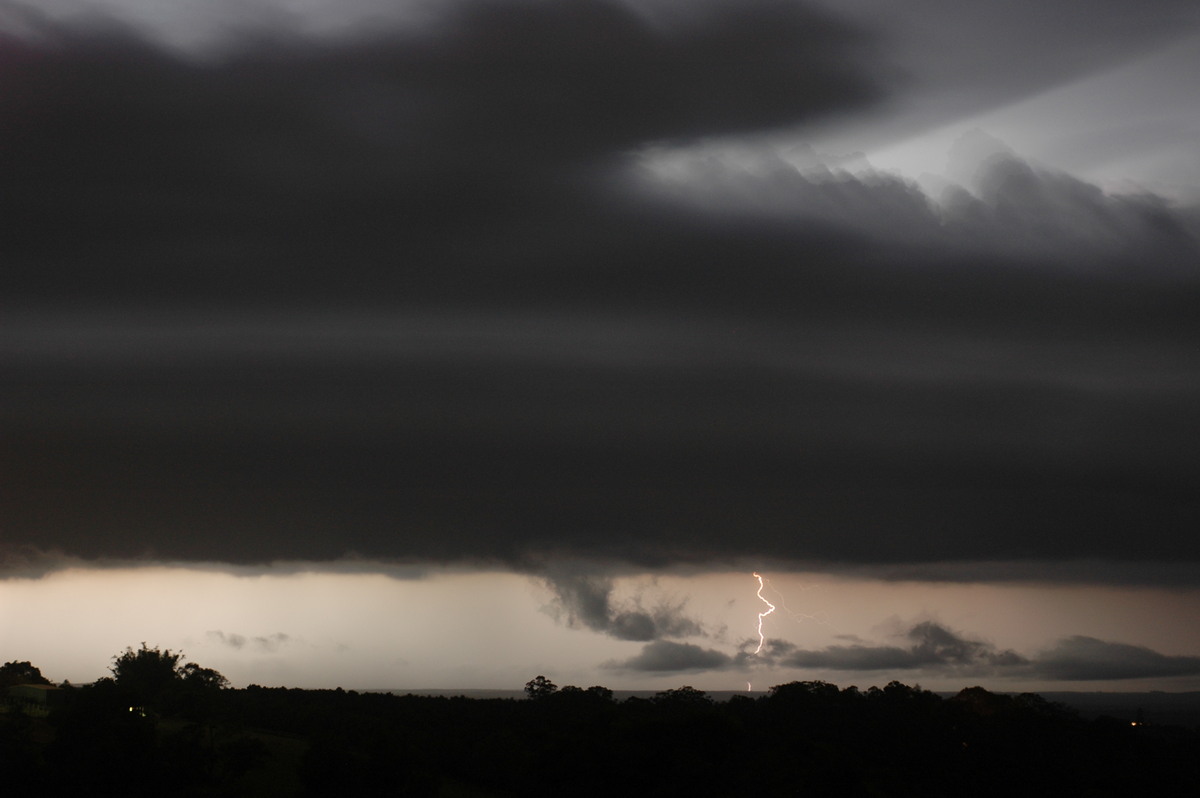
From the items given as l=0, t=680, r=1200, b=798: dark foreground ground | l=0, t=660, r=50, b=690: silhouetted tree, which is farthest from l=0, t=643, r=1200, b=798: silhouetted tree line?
l=0, t=660, r=50, b=690: silhouetted tree

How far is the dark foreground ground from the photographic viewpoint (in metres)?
75.2

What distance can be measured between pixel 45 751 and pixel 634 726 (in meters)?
41.5

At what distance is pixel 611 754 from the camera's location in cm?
8488

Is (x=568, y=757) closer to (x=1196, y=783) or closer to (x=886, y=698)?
(x=1196, y=783)

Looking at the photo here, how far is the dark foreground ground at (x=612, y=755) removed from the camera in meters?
75.2

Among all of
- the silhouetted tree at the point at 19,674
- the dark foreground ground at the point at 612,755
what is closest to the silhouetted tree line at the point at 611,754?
the dark foreground ground at the point at 612,755

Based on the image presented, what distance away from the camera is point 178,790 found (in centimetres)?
7481

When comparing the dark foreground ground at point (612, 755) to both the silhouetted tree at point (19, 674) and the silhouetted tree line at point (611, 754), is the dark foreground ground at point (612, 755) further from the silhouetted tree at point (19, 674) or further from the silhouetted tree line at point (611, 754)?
the silhouetted tree at point (19, 674)

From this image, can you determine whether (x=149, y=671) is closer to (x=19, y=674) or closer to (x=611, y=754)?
(x=19, y=674)

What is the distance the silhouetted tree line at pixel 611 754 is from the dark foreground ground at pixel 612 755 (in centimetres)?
16

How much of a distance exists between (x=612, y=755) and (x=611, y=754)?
111 mm

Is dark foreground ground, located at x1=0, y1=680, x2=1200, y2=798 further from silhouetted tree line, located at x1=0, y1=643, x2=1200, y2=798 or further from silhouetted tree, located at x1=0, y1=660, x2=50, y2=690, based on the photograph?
silhouetted tree, located at x1=0, y1=660, x2=50, y2=690

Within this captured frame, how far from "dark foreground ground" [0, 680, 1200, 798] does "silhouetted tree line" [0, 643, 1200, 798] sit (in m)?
0.16

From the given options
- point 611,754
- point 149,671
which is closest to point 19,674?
point 149,671
